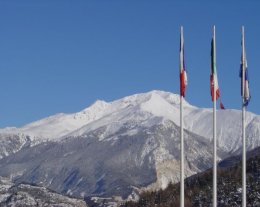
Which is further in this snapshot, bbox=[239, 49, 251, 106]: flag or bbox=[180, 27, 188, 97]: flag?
bbox=[239, 49, 251, 106]: flag

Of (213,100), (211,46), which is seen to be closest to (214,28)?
(211,46)

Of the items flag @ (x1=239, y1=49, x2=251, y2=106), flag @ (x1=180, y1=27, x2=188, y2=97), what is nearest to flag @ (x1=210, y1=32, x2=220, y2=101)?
flag @ (x1=180, y1=27, x2=188, y2=97)

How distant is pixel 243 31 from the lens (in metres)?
96.5

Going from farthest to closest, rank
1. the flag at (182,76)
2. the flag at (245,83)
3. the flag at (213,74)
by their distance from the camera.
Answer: the flag at (245,83) → the flag at (213,74) → the flag at (182,76)

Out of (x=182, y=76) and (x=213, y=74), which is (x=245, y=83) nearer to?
(x=213, y=74)

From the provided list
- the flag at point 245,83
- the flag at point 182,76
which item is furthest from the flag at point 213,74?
the flag at point 245,83

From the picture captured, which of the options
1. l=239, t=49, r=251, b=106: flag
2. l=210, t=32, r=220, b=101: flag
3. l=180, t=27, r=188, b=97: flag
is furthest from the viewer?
l=239, t=49, r=251, b=106: flag

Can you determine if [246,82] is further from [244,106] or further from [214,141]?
[214,141]

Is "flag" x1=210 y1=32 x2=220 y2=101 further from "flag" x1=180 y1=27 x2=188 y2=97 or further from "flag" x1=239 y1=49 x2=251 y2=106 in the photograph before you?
"flag" x1=239 y1=49 x2=251 y2=106

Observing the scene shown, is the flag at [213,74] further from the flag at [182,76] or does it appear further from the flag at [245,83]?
the flag at [245,83]

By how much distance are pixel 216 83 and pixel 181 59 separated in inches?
182

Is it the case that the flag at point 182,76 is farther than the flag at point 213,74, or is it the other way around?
the flag at point 213,74

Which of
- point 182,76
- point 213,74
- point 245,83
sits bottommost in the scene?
point 182,76

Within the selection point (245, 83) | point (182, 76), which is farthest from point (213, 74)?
point (245, 83)
